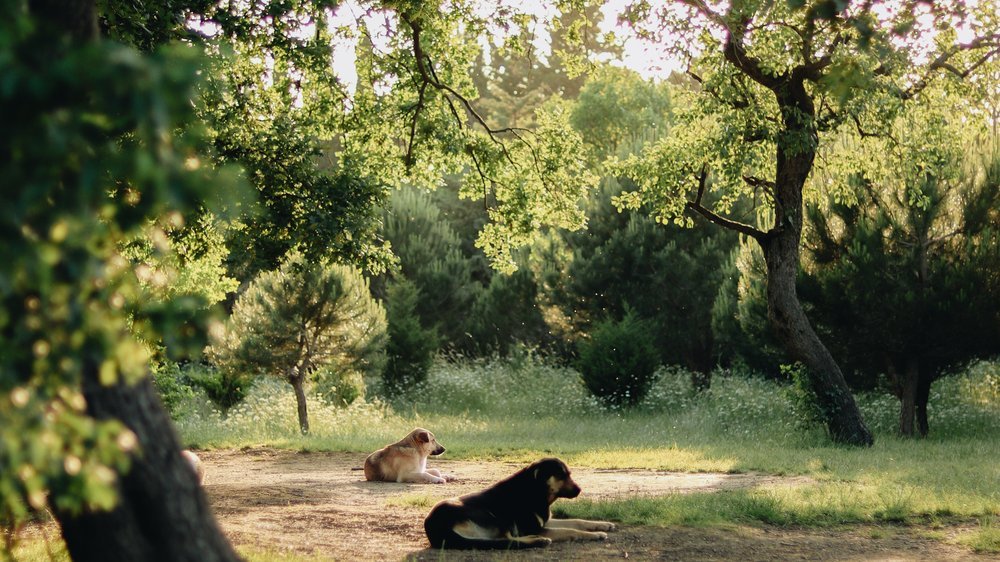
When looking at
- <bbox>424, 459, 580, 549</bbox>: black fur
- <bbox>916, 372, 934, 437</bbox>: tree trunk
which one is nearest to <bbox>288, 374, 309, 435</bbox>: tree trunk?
<bbox>916, 372, 934, 437</bbox>: tree trunk

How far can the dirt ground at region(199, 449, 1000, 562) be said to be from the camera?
8.33 meters

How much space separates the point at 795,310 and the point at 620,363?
7.92m

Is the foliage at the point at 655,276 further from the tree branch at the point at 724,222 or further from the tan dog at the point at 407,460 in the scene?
the tan dog at the point at 407,460

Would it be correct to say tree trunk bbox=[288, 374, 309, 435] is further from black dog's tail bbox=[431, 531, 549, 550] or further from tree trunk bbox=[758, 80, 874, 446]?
black dog's tail bbox=[431, 531, 549, 550]

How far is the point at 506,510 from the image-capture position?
8695 millimetres

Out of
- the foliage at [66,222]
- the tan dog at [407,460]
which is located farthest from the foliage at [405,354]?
the foliage at [66,222]

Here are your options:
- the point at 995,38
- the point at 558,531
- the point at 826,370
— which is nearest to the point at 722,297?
the point at 826,370

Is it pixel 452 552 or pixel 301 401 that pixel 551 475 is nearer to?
pixel 452 552

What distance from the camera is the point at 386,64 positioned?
47.8 feet

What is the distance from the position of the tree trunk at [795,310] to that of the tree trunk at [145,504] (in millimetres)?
15587

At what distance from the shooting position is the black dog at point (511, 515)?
27.7ft

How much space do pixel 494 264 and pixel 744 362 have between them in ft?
40.3

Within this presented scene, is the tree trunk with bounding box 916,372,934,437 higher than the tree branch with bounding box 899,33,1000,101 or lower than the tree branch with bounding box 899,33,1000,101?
lower

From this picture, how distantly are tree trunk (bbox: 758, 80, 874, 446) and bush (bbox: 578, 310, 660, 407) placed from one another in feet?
24.0
